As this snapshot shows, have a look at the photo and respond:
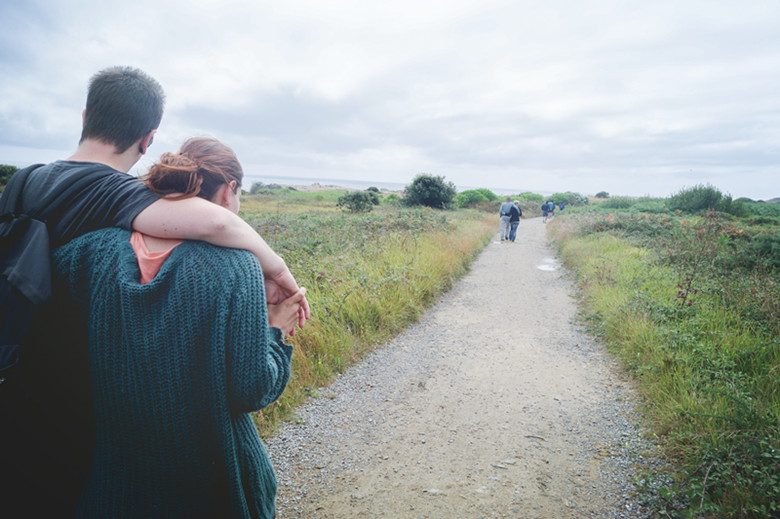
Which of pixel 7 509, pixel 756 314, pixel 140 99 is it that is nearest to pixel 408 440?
pixel 7 509

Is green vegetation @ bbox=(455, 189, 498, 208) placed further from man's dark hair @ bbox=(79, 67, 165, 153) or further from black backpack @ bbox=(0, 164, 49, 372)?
black backpack @ bbox=(0, 164, 49, 372)

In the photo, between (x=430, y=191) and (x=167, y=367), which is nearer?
(x=167, y=367)

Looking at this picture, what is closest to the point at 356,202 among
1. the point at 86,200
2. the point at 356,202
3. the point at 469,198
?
the point at 356,202

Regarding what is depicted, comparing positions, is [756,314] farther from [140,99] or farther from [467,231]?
[467,231]

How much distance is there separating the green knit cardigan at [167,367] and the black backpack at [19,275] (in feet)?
0.24

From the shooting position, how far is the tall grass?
4.11 metres

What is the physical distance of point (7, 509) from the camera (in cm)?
126

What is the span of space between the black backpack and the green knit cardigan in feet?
0.24

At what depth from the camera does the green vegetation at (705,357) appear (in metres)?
2.45

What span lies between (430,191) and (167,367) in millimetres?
29721

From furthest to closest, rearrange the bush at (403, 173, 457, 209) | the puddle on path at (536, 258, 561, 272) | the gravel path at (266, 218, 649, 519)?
the bush at (403, 173, 457, 209) → the puddle on path at (536, 258, 561, 272) → the gravel path at (266, 218, 649, 519)

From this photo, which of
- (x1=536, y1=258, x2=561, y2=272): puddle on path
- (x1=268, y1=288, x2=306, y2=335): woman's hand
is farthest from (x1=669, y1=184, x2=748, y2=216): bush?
(x1=268, y1=288, x2=306, y2=335): woman's hand

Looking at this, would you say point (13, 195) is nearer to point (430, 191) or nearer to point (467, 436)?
point (467, 436)

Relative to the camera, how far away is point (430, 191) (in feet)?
99.1
